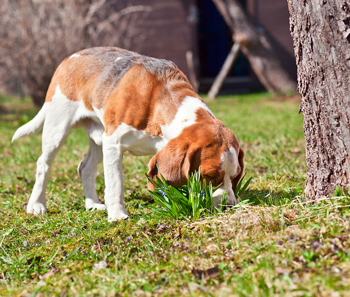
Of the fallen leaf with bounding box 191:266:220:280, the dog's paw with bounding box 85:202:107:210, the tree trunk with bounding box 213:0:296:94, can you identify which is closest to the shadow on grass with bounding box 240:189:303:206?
the fallen leaf with bounding box 191:266:220:280

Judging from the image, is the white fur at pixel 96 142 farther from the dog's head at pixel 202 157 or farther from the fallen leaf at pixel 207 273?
the fallen leaf at pixel 207 273

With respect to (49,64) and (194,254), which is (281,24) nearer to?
(49,64)

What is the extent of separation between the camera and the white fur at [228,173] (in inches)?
128

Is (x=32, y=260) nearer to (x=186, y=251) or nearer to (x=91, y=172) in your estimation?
(x=186, y=251)

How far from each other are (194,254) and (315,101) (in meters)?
1.33

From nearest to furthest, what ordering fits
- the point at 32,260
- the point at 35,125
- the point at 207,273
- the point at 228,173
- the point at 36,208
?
1. the point at 207,273
2. the point at 32,260
3. the point at 228,173
4. the point at 36,208
5. the point at 35,125

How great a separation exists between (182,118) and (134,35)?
10.8 meters

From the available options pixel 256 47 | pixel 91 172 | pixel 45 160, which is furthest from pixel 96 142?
pixel 256 47

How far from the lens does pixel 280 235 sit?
9.16 ft

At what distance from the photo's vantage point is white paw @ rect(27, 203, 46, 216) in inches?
169

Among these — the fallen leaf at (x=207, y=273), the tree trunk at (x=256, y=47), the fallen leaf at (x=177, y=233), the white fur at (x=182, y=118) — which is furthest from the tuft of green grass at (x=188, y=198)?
the tree trunk at (x=256, y=47)

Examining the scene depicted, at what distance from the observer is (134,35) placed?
539 inches

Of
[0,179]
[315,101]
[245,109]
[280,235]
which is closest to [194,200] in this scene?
[280,235]

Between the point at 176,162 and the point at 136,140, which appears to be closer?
the point at 176,162
